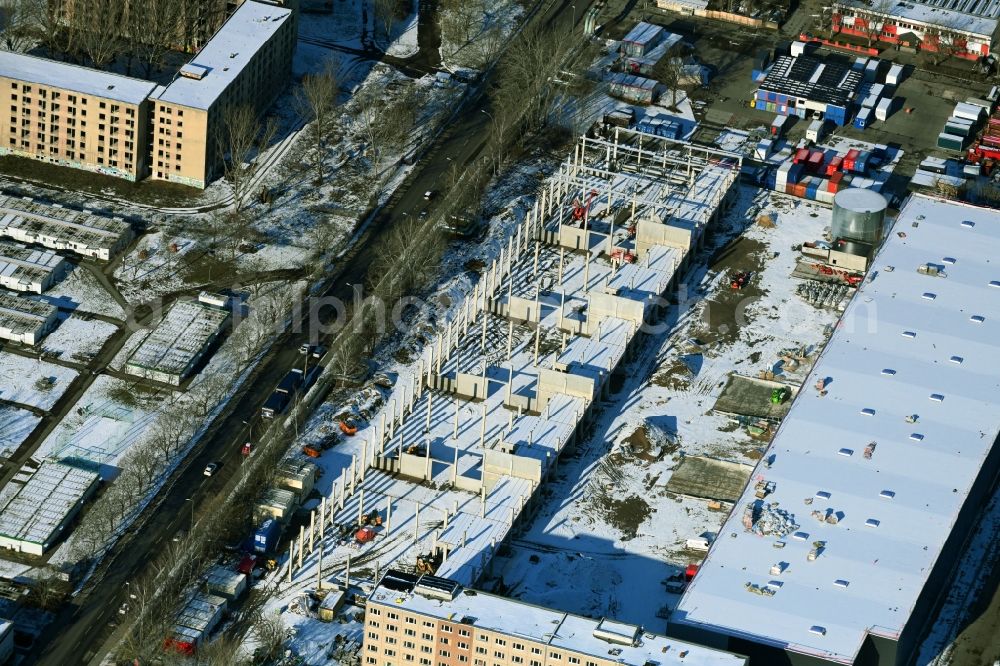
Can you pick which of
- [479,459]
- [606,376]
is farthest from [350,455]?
[606,376]

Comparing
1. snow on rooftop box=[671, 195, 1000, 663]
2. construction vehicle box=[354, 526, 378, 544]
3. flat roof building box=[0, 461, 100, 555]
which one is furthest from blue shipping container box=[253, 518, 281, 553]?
snow on rooftop box=[671, 195, 1000, 663]

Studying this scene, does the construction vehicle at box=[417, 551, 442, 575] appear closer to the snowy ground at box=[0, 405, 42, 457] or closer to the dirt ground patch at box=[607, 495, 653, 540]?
the dirt ground patch at box=[607, 495, 653, 540]

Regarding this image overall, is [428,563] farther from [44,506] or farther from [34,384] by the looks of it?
[34,384]

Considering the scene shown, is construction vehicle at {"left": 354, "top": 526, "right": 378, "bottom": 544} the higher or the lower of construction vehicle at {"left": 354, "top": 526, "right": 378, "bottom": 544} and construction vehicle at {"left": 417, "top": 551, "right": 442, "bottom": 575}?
the lower

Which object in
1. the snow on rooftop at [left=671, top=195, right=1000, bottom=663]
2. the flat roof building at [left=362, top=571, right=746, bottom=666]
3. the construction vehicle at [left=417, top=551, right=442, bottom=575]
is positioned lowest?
the construction vehicle at [left=417, top=551, right=442, bottom=575]

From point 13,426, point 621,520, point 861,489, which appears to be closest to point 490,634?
point 621,520

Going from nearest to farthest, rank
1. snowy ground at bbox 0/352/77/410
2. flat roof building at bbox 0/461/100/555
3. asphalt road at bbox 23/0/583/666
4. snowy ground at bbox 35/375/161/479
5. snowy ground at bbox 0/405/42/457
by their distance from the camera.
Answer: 1. asphalt road at bbox 23/0/583/666
2. flat roof building at bbox 0/461/100/555
3. snowy ground at bbox 35/375/161/479
4. snowy ground at bbox 0/405/42/457
5. snowy ground at bbox 0/352/77/410

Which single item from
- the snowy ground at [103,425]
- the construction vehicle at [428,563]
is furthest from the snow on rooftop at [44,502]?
the construction vehicle at [428,563]
